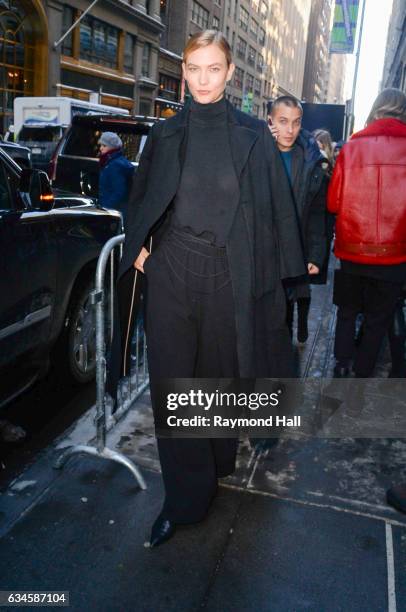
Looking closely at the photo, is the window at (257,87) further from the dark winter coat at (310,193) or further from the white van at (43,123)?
the dark winter coat at (310,193)

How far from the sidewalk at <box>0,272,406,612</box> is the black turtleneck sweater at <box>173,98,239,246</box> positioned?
1432 millimetres

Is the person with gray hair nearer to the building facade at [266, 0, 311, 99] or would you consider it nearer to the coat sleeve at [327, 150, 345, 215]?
the coat sleeve at [327, 150, 345, 215]

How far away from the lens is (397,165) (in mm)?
3402

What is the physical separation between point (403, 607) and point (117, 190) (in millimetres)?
5730

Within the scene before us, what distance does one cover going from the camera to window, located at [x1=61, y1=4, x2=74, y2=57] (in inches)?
1057

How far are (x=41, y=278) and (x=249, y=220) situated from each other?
1762mm

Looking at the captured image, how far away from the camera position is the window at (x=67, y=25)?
26859 millimetres

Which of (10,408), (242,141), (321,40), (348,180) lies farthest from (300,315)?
(321,40)

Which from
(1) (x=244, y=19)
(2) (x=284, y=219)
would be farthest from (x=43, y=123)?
(1) (x=244, y=19)

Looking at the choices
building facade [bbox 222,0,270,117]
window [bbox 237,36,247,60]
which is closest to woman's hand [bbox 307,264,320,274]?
building facade [bbox 222,0,270,117]

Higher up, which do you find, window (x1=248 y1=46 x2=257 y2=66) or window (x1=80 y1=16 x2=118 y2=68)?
window (x1=248 y1=46 x2=257 y2=66)

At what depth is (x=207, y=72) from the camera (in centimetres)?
233

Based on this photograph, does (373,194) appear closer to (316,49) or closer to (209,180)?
(209,180)

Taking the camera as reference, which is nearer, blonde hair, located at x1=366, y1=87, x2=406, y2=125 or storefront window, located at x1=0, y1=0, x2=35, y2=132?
blonde hair, located at x1=366, y1=87, x2=406, y2=125
